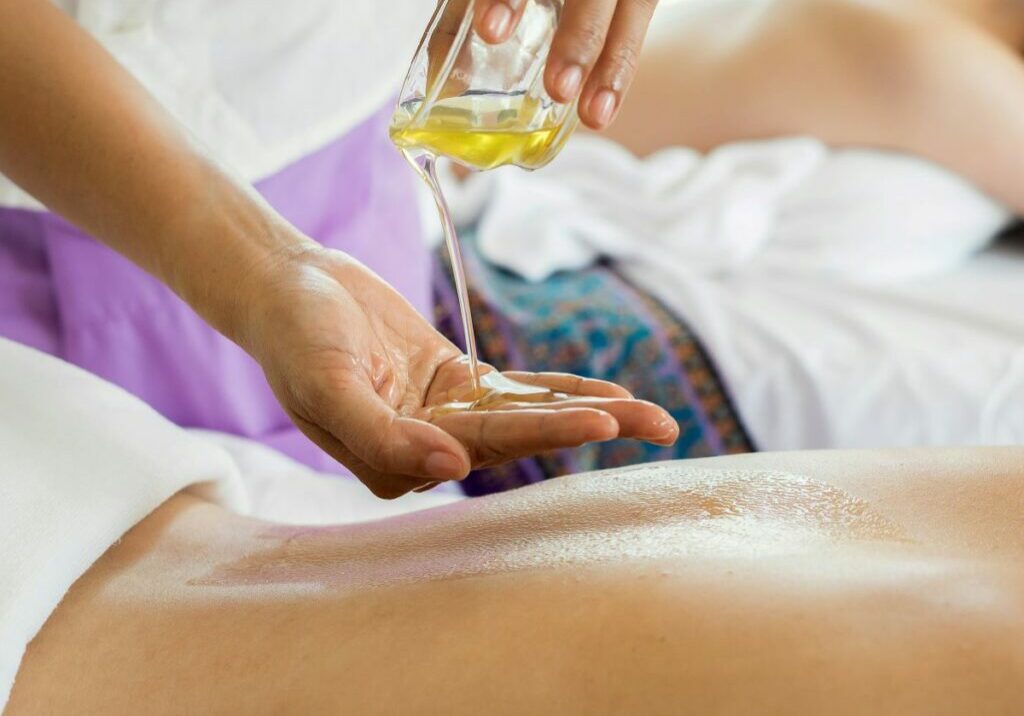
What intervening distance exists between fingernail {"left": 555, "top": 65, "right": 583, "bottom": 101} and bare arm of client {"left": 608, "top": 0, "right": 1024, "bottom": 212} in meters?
0.97

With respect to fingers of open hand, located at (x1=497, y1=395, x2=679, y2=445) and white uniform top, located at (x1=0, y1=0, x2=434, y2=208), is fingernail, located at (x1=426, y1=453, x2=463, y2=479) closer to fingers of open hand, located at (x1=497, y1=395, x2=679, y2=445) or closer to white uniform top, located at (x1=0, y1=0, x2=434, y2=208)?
fingers of open hand, located at (x1=497, y1=395, x2=679, y2=445)

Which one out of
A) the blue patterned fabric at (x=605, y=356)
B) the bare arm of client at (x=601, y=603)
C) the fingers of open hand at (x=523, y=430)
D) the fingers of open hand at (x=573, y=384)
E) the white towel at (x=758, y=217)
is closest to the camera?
the bare arm of client at (x=601, y=603)

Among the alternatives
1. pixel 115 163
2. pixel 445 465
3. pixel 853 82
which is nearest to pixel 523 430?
pixel 445 465

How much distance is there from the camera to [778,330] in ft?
4.59

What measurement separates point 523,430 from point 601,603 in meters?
0.13

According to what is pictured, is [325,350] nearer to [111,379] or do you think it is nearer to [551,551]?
[551,551]

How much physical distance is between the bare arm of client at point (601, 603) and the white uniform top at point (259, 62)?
0.53 metres

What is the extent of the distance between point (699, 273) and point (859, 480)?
804 mm

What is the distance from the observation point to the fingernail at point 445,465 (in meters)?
0.68

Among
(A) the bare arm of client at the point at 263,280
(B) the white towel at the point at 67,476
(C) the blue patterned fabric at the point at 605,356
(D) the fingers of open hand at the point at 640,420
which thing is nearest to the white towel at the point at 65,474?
(B) the white towel at the point at 67,476

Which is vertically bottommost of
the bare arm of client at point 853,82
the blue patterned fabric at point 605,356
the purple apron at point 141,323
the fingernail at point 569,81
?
the blue patterned fabric at point 605,356

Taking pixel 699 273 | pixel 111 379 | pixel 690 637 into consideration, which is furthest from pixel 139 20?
pixel 690 637

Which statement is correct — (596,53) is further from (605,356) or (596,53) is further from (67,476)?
(605,356)

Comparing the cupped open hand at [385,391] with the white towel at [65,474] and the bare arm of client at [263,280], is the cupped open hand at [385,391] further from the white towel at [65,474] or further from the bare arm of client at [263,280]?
the white towel at [65,474]
